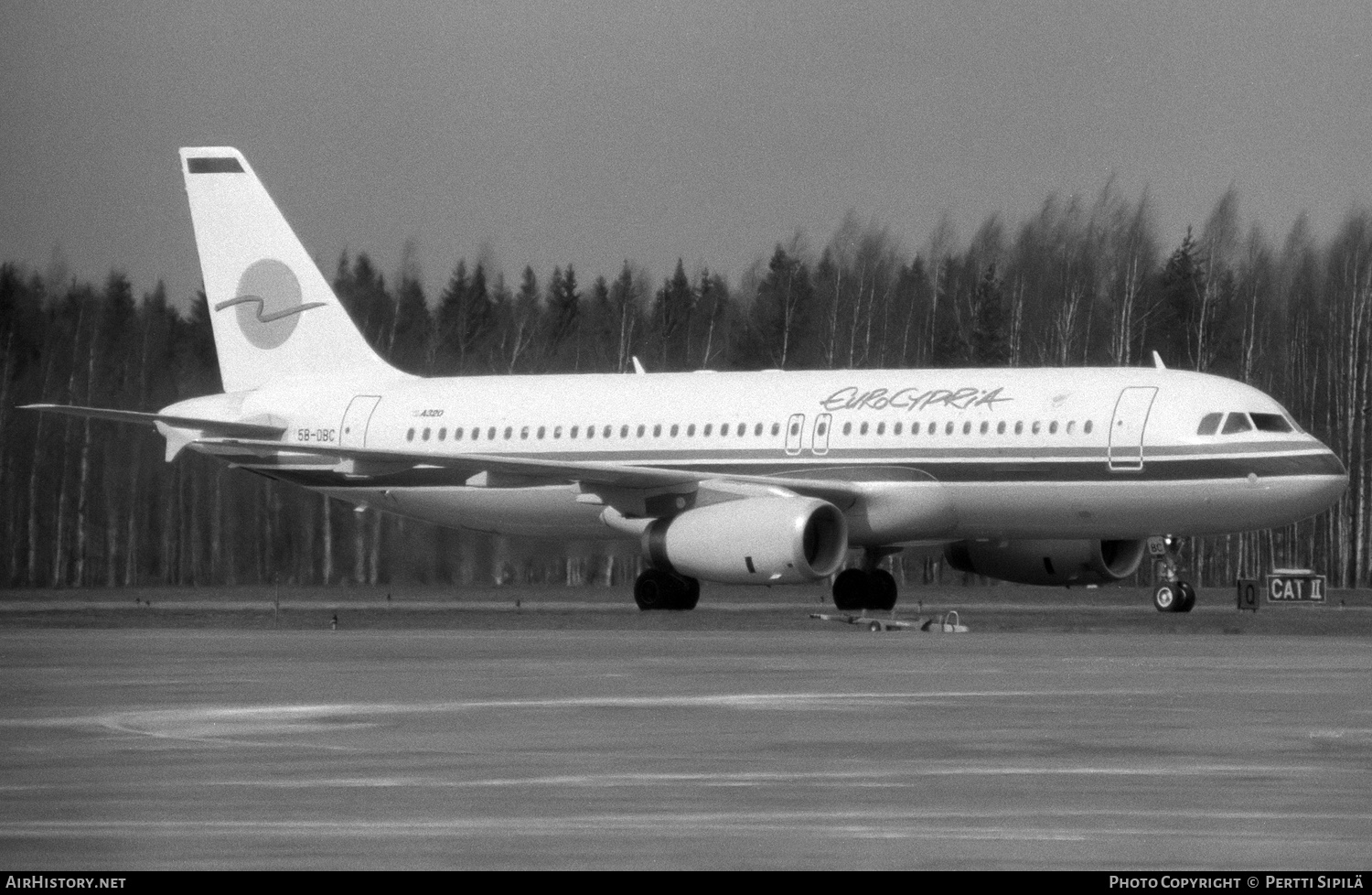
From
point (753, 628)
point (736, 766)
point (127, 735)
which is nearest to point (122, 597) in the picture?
point (753, 628)

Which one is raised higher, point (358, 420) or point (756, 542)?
point (358, 420)

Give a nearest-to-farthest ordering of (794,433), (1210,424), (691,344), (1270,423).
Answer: (1210,424), (1270,423), (794,433), (691,344)

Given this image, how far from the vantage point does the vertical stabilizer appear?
43250 millimetres

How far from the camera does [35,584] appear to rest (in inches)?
2232

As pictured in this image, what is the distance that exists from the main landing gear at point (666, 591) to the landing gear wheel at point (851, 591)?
2.34m

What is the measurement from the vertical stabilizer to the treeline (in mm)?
4149

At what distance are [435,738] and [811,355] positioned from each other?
5922 cm

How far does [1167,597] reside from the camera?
35.3m

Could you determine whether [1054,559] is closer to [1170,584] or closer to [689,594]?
[1170,584]

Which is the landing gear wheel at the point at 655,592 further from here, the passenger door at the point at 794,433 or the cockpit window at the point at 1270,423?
the cockpit window at the point at 1270,423

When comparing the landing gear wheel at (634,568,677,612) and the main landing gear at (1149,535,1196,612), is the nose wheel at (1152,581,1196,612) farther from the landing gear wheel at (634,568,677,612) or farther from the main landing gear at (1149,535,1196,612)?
the landing gear wheel at (634,568,677,612)

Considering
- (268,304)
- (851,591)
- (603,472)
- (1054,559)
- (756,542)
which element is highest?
(268,304)

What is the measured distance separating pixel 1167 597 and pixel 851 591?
16.4 ft

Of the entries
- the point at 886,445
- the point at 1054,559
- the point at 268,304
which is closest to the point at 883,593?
the point at 886,445
